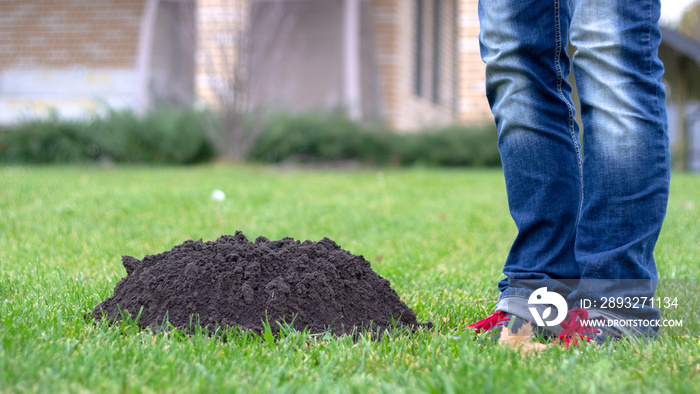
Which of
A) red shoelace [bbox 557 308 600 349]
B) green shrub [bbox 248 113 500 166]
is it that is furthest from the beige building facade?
red shoelace [bbox 557 308 600 349]

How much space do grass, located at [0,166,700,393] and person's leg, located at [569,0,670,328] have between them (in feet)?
0.81

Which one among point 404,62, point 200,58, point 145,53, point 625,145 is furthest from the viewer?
point 404,62

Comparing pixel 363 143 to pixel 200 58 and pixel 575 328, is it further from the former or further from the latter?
pixel 575 328

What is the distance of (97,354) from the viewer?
5.22 ft

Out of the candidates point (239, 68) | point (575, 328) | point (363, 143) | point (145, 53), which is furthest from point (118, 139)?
point (575, 328)

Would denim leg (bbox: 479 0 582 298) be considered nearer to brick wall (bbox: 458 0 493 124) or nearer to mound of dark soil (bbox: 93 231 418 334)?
mound of dark soil (bbox: 93 231 418 334)

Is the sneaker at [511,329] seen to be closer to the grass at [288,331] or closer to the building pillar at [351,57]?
the grass at [288,331]

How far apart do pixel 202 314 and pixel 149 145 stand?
27.9ft

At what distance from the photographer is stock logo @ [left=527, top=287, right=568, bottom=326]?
6.21 ft

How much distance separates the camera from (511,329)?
1.88 metres

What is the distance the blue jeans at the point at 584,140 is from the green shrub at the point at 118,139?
302 inches

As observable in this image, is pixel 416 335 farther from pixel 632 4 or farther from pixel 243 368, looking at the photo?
pixel 632 4

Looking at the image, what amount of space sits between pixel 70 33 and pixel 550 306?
13626 millimetres

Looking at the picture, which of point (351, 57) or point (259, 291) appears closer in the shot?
point (259, 291)
